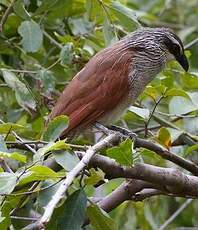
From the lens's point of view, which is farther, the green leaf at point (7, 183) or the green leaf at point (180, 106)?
the green leaf at point (180, 106)

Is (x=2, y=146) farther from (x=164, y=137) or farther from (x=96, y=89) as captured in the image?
(x=96, y=89)

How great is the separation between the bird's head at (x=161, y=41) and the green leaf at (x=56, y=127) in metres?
1.48

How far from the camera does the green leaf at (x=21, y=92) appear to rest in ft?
9.84

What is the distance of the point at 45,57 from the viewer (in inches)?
144

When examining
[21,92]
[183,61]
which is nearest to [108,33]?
[183,61]

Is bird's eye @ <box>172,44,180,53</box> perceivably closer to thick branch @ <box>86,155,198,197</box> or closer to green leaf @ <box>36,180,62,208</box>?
thick branch @ <box>86,155,198,197</box>

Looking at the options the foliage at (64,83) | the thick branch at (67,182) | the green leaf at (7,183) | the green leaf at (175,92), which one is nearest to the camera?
the thick branch at (67,182)

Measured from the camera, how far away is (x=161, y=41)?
3648mm

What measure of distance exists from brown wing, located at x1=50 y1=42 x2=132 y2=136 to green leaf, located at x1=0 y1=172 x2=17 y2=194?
1.22 metres

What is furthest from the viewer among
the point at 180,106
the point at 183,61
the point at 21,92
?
the point at 183,61

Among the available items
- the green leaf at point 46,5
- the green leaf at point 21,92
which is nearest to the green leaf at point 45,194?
the green leaf at point 21,92

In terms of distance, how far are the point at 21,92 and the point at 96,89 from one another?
14.4 inches

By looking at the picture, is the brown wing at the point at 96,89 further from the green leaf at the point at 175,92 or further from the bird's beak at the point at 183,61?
the green leaf at the point at 175,92

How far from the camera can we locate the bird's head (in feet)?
11.7
